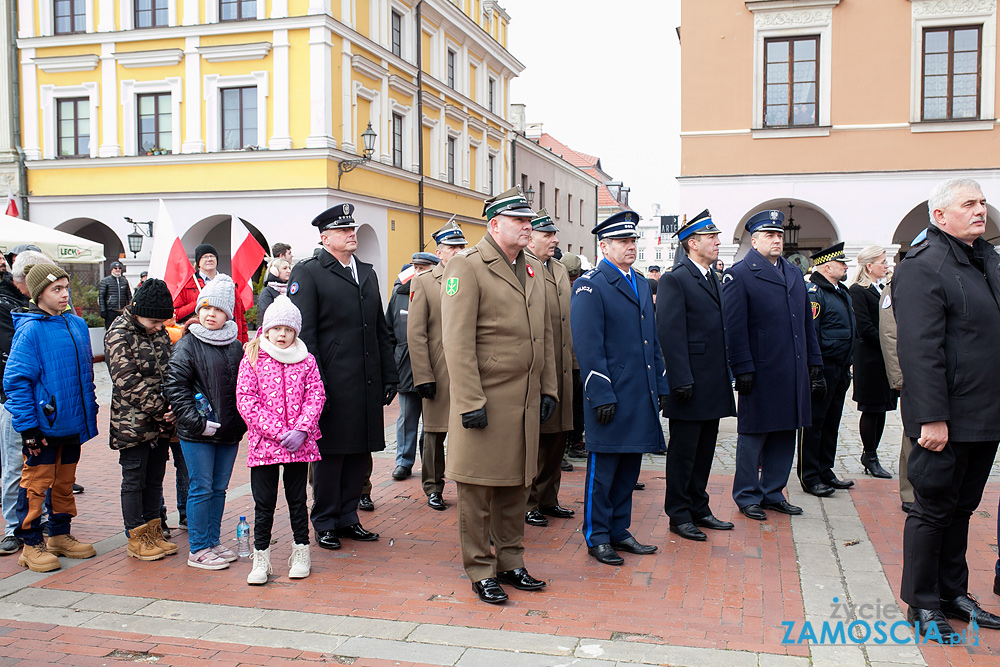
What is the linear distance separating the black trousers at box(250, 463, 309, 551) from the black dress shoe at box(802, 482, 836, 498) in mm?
4257

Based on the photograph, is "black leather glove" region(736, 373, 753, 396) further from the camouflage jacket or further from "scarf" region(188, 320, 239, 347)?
the camouflage jacket

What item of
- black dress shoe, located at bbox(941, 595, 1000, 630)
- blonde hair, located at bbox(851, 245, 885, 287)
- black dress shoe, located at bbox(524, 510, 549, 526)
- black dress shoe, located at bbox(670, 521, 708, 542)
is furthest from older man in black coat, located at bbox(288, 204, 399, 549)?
blonde hair, located at bbox(851, 245, 885, 287)

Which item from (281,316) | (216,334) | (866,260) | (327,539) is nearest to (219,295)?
(216,334)

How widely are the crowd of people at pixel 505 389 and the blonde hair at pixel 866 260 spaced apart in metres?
0.80

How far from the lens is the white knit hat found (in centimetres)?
509

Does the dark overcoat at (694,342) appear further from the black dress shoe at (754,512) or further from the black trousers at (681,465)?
the black dress shoe at (754,512)

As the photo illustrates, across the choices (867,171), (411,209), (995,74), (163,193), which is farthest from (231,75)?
(995,74)

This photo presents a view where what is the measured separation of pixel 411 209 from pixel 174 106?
7.53 m

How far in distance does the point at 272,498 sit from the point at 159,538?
1086mm

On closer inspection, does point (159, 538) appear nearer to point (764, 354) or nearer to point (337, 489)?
point (337, 489)

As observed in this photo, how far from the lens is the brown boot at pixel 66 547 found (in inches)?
211

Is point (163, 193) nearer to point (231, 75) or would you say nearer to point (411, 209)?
point (231, 75)

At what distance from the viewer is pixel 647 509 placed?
21.5ft

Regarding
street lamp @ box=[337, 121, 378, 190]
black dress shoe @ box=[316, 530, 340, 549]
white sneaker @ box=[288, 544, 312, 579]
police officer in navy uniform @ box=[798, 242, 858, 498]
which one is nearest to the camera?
white sneaker @ box=[288, 544, 312, 579]
